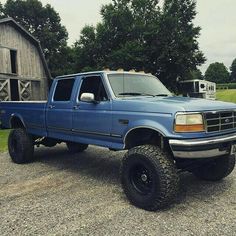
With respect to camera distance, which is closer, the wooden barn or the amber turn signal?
the amber turn signal

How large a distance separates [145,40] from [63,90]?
28.1 meters

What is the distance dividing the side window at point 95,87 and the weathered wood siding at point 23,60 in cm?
1638

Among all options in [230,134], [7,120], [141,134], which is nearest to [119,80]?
[141,134]

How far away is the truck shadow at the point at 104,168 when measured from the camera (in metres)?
5.66

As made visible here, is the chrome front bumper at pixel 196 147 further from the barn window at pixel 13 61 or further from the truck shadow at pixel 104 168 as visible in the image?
the barn window at pixel 13 61

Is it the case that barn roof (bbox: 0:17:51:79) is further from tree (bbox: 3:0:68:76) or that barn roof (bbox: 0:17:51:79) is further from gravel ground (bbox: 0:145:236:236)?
tree (bbox: 3:0:68:76)

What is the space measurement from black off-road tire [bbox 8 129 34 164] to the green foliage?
81.8ft

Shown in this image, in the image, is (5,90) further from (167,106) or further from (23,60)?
(167,106)

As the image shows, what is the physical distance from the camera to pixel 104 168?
7648mm

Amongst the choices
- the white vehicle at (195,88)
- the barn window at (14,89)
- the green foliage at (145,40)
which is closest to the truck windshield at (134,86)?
the barn window at (14,89)

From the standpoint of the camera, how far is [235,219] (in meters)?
4.48

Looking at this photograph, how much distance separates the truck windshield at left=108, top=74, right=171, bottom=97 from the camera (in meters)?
6.00

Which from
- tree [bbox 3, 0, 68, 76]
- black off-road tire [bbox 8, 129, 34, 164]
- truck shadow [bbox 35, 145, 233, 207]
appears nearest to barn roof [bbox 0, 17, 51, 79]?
truck shadow [bbox 35, 145, 233, 207]

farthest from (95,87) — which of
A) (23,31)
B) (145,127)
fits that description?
(23,31)
